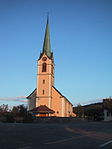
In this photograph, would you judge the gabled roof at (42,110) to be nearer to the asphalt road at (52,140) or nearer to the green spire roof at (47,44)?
the green spire roof at (47,44)

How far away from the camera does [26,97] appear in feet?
226

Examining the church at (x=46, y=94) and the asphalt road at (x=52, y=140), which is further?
the church at (x=46, y=94)

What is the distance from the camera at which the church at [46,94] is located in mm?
63875

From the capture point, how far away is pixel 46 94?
6456 cm

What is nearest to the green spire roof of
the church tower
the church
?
the church tower

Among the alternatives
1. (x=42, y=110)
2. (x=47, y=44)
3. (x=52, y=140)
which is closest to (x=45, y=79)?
(x=42, y=110)

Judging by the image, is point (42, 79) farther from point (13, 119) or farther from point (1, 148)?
point (1, 148)

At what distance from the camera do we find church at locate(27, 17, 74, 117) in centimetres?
6388

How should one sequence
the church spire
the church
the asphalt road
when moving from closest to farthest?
the asphalt road
the church
the church spire

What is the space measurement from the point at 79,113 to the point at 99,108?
1105 centimetres

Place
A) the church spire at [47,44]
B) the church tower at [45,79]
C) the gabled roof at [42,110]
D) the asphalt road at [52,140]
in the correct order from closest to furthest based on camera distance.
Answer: the asphalt road at [52,140], the gabled roof at [42,110], the church tower at [45,79], the church spire at [47,44]

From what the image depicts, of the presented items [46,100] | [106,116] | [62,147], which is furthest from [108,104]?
[62,147]

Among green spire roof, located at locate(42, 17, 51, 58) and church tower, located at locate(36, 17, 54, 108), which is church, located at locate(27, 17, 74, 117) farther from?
green spire roof, located at locate(42, 17, 51, 58)

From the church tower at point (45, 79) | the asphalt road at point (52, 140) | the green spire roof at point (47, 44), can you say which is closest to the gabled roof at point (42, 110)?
the church tower at point (45, 79)
